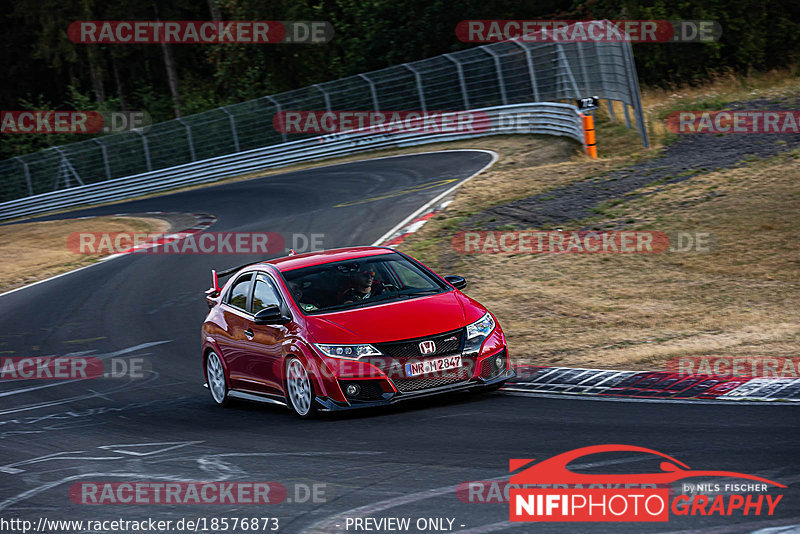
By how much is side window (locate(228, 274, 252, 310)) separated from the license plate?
2.53 metres

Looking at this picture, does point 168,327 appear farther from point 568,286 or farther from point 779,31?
point 779,31

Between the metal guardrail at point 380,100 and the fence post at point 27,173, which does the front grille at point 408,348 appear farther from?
the fence post at point 27,173

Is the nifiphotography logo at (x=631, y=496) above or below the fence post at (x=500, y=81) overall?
below

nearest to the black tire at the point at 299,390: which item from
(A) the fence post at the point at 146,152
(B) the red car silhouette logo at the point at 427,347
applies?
(B) the red car silhouette logo at the point at 427,347

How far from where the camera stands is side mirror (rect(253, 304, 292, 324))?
9531 millimetres

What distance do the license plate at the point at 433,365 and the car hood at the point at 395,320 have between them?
242mm

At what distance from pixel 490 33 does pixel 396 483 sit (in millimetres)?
42635

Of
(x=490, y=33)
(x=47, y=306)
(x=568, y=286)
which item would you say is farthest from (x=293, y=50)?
(x=568, y=286)

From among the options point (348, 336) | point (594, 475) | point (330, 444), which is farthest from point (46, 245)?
point (594, 475)

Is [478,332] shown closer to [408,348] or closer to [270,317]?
[408,348]

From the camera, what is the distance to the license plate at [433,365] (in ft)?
28.8

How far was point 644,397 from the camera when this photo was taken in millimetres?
8672

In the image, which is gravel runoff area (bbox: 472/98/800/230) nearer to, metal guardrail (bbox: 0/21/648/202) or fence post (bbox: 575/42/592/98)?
metal guardrail (bbox: 0/21/648/202)

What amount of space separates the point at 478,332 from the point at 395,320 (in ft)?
2.50
